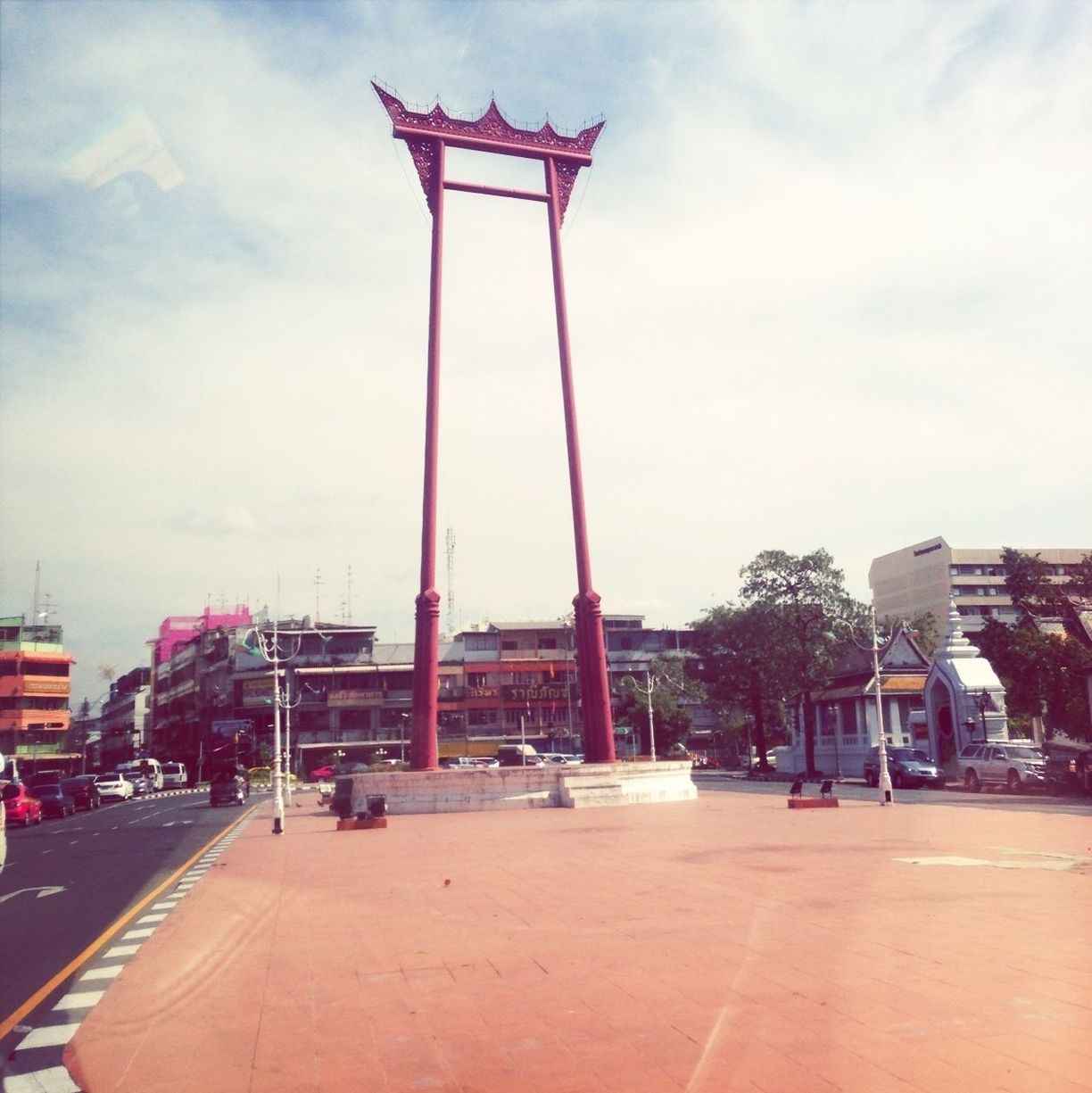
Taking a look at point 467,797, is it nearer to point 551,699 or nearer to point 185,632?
point 551,699

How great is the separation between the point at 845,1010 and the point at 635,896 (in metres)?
5.40

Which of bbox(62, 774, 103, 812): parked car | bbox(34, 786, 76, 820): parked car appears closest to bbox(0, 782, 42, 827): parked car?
bbox(34, 786, 76, 820): parked car

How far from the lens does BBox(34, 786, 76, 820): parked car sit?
42.5 metres

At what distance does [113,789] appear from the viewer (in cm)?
5841

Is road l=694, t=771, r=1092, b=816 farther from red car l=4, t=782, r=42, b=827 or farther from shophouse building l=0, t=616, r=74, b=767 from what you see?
shophouse building l=0, t=616, r=74, b=767

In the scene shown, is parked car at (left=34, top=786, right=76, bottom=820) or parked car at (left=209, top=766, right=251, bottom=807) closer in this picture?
parked car at (left=34, top=786, right=76, bottom=820)

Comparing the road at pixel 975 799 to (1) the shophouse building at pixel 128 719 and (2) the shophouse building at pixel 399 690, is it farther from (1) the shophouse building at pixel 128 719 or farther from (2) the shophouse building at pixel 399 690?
(1) the shophouse building at pixel 128 719

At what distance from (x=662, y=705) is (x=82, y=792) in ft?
130

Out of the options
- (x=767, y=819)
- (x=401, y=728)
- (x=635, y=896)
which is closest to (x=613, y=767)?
(x=767, y=819)

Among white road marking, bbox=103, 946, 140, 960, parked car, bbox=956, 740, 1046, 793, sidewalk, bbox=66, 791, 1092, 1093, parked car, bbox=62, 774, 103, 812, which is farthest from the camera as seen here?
parked car, bbox=62, 774, 103, 812

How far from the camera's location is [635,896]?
1173cm

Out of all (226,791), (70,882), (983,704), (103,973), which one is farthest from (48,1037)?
(983,704)

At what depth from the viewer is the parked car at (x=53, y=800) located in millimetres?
42531

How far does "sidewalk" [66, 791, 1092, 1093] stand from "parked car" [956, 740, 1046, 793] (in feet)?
70.5
